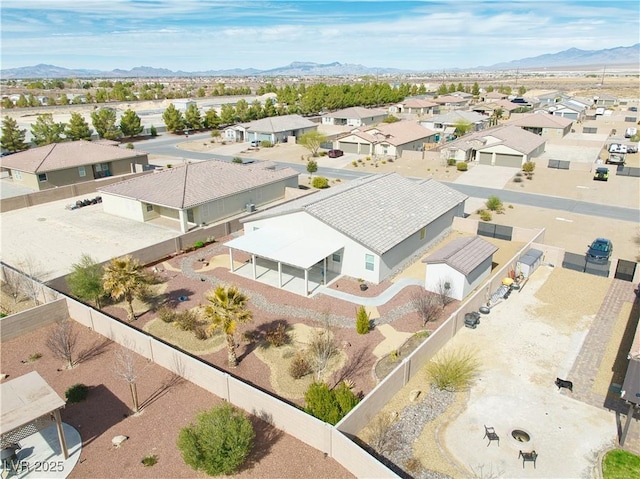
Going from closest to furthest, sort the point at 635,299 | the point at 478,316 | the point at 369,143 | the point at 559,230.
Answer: the point at 478,316 → the point at 635,299 → the point at 559,230 → the point at 369,143

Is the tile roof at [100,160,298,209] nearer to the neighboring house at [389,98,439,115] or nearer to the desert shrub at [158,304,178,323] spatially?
the desert shrub at [158,304,178,323]

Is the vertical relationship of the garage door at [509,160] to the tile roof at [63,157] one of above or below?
below

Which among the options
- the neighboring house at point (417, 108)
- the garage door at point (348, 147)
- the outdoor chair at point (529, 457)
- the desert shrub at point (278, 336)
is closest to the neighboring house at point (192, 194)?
the desert shrub at point (278, 336)

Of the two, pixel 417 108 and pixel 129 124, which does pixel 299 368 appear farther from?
pixel 417 108

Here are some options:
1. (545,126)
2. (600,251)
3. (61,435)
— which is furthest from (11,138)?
(545,126)

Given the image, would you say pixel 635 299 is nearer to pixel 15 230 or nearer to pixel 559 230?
pixel 559 230

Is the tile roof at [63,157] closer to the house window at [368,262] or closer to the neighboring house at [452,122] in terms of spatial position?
the house window at [368,262]

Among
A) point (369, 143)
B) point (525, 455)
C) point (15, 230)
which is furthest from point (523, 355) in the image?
point (369, 143)
